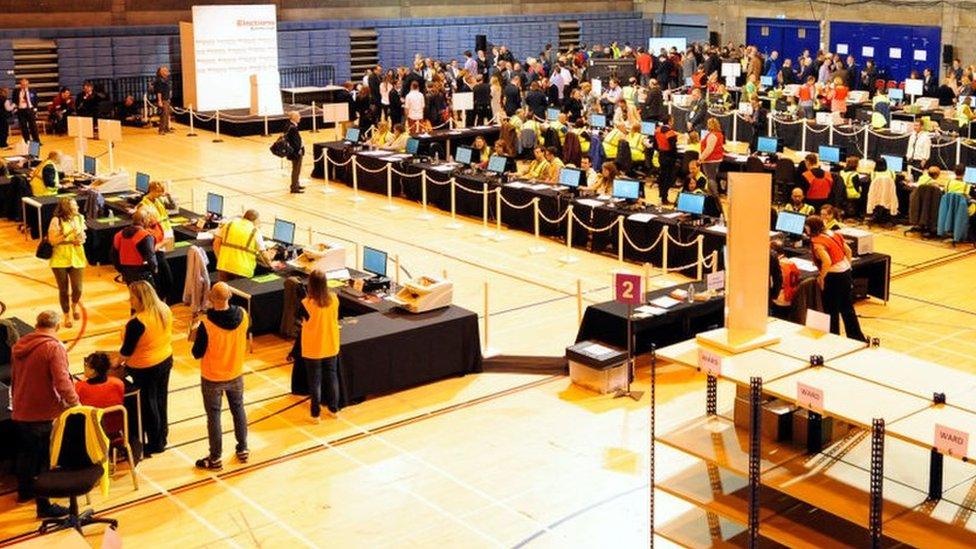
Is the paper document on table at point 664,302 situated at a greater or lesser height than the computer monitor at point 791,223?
lesser

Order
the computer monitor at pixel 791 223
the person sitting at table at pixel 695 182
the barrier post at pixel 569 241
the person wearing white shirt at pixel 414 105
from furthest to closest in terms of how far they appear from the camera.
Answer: the person wearing white shirt at pixel 414 105 → the person sitting at table at pixel 695 182 → the barrier post at pixel 569 241 → the computer monitor at pixel 791 223

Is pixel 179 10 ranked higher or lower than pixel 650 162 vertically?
higher

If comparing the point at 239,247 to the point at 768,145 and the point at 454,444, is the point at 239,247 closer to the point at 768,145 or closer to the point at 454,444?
the point at 454,444

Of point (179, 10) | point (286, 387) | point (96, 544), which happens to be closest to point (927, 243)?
point (286, 387)

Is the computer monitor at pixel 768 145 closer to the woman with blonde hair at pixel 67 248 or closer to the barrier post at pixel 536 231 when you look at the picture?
the barrier post at pixel 536 231

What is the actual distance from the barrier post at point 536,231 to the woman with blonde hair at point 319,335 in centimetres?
689

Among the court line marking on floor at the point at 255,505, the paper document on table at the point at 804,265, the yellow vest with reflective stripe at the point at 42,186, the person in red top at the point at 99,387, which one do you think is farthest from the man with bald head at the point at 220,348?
the yellow vest with reflective stripe at the point at 42,186

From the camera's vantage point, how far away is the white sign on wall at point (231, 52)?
2986 cm

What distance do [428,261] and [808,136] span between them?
35.8 ft

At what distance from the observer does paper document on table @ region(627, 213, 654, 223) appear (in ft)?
56.4

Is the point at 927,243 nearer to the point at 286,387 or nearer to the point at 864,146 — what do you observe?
the point at 864,146

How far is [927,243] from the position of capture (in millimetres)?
18422

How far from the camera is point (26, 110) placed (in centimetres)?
2753

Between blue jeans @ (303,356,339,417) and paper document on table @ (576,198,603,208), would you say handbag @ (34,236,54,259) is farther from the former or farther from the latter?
paper document on table @ (576,198,603,208)
